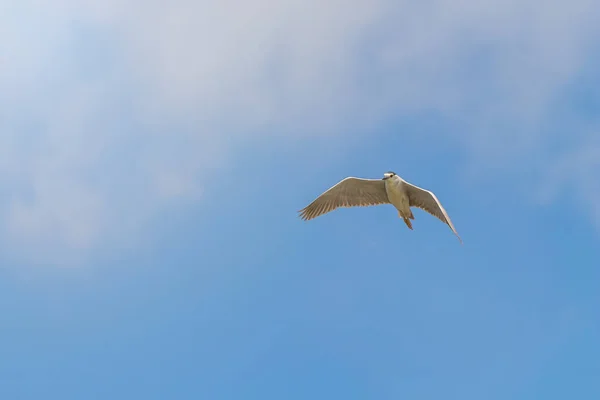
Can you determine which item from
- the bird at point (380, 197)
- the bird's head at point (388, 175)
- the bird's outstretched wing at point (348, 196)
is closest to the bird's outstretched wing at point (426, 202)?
the bird at point (380, 197)

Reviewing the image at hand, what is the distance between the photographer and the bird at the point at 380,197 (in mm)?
21406

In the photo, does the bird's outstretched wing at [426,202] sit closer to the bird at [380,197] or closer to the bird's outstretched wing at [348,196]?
the bird at [380,197]

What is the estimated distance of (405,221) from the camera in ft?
72.4

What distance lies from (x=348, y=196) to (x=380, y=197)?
1278 mm

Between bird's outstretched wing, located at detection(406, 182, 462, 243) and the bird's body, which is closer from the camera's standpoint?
bird's outstretched wing, located at detection(406, 182, 462, 243)

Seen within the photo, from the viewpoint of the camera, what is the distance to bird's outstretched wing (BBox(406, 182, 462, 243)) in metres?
20.8

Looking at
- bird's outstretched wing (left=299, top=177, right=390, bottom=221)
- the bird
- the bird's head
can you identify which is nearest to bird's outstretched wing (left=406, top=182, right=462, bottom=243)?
the bird

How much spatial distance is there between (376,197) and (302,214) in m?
3.07

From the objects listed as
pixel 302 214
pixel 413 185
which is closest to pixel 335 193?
pixel 302 214

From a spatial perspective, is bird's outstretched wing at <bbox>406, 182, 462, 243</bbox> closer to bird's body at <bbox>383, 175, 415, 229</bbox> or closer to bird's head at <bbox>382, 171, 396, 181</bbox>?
bird's body at <bbox>383, 175, 415, 229</bbox>

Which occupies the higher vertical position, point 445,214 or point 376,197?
point 376,197

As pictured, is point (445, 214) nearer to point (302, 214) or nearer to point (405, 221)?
point (405, 221)

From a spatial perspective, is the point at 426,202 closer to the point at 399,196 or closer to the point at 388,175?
the point at 399,196

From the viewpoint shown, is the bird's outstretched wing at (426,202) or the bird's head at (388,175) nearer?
the bird's outstretched wing at (426,202)
